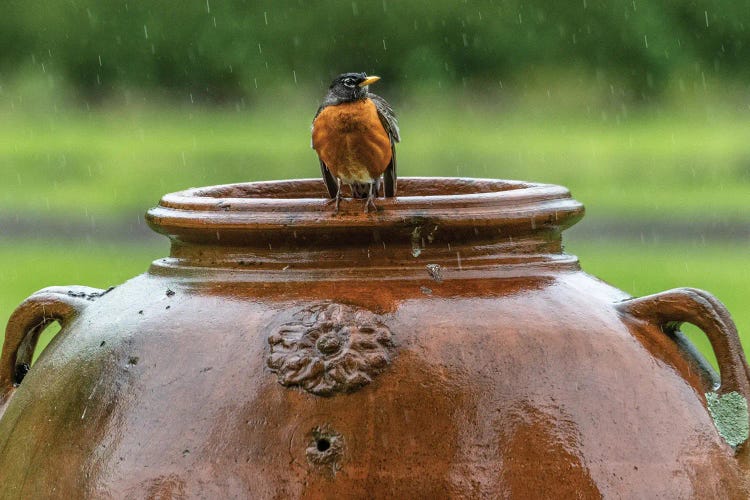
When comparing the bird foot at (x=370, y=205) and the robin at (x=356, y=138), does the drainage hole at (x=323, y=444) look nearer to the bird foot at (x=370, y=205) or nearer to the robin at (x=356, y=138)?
the bird foot at (x=370, y=205)

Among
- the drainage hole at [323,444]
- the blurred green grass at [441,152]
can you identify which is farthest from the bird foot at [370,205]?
the blurred green grass at [441,152]

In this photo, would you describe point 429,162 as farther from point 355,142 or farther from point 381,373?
point 381,373

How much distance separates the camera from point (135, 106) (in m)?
20.3

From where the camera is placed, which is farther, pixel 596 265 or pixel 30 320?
pixel 596 265

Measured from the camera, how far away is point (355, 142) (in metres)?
3.38

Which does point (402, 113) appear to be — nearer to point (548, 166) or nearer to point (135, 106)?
point (548, 166)

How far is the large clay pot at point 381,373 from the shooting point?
239 centimetres

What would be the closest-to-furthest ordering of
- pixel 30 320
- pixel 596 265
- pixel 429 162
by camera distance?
pixel 30 320 < pixel 596 265 < pixel 429 162

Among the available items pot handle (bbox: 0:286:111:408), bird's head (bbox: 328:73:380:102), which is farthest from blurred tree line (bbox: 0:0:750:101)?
pot handle (bbox: 0:286:111:408)

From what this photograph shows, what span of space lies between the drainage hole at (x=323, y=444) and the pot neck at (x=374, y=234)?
0.41m

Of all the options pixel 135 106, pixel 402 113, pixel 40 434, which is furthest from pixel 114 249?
pixel 40 434

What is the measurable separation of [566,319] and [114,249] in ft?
54.3

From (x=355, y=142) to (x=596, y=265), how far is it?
12.7m

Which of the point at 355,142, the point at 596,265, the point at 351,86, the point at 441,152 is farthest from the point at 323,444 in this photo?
the point at 441,152
